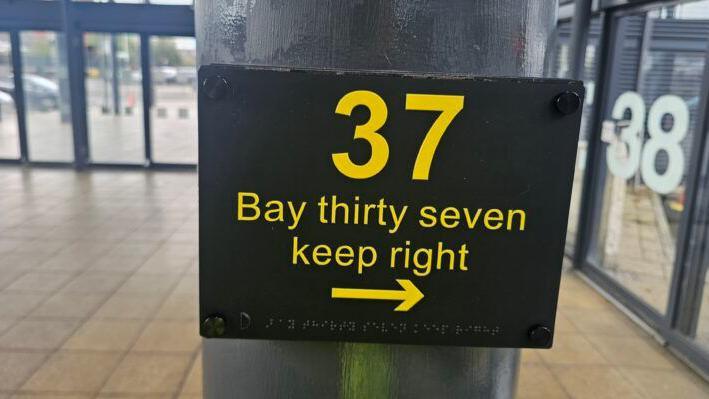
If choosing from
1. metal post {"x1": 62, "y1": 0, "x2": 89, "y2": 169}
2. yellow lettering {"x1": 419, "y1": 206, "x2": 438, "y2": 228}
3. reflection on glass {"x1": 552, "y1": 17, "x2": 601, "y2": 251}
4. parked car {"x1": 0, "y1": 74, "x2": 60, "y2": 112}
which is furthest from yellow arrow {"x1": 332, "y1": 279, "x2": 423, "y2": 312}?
parked car {"x1": 0, "y1": 74, "x2": 60, "y2": 112}

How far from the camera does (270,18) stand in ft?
3.84

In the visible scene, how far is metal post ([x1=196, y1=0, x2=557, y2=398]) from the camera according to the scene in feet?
3.75

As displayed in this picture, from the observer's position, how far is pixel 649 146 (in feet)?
16.2

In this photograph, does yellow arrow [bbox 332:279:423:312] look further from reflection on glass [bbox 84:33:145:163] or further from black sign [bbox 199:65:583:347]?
reflection on glass [bbox 84:33:145:163]

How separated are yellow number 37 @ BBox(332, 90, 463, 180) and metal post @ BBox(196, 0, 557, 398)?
13 cm

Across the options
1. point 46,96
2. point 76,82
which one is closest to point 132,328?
point 76,82

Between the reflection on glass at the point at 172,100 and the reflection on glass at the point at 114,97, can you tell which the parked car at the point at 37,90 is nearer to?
the reflection on glass at the point at 114,97

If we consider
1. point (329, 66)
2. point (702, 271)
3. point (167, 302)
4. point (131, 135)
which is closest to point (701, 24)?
point (702, 271)

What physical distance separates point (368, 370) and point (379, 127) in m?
0.53

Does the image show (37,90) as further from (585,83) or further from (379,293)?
(379,293)

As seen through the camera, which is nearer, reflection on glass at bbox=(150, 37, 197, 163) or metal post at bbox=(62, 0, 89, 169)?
metal post at bbox=(62, 0, 89, 169)

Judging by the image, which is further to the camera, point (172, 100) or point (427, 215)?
point (172, 100)

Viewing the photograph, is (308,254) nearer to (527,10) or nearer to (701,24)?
(527,10)

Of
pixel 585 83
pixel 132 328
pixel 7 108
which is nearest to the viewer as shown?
pixel 132 328
